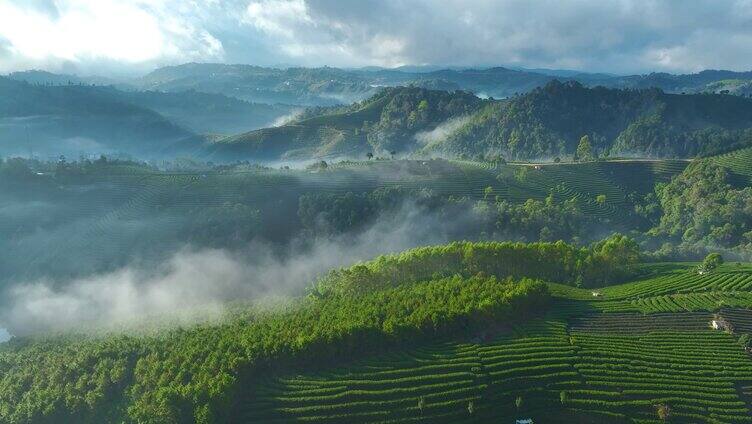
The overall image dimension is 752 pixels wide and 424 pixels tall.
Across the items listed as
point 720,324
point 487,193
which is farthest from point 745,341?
point 487,193

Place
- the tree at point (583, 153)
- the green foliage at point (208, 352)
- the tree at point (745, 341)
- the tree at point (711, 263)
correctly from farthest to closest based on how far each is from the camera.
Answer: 1. the tree at point (583, 153)
2. the tree at point (711, 263)
3. the tree at point (745, 341)
4. the green foliage at point (208, 352)

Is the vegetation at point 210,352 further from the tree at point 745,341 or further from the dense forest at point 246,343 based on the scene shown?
the tree at point 745,341

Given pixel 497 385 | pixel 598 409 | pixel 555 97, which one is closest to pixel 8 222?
pixel 497 385

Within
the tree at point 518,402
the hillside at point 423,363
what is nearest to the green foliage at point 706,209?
the hillside at point 423,363

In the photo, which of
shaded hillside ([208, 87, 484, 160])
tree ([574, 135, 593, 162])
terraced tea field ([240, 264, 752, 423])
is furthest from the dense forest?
shaded hillside ([208, 87, 484, 160])

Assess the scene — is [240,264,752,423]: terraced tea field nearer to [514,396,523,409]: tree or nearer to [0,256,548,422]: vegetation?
[514,396,523,409]: tree

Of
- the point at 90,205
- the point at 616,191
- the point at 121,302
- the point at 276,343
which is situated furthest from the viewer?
the point at 616,191

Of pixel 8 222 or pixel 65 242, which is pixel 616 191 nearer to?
pixel 65 242
